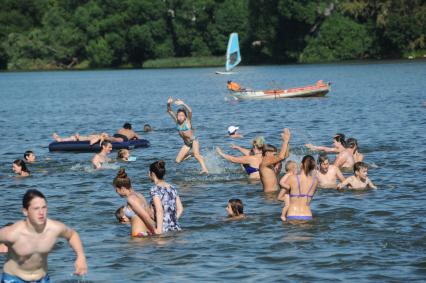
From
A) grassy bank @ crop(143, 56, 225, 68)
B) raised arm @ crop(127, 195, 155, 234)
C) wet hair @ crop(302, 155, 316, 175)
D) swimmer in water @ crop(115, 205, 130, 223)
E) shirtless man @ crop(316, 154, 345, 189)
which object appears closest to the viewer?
raised arm @ crop(127, 195, 155, 234)

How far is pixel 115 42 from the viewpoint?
399 ft

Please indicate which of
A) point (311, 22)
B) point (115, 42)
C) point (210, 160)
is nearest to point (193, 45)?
point (115, 42)

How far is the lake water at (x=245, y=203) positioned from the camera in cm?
1331

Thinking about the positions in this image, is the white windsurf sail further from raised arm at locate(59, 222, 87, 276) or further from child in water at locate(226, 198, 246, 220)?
raised arm at locate(59, 222, 87, 276)

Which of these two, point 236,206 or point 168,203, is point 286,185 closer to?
point 236,206

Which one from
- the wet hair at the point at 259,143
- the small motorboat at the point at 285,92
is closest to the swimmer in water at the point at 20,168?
the wet hair at the point at 259,143

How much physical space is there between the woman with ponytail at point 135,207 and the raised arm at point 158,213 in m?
0.10

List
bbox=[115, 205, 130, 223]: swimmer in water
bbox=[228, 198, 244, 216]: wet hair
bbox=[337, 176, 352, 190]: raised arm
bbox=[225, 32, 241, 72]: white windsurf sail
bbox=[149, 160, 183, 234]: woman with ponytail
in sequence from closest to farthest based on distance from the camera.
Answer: bbox=[149, 160, 183, 234]: woman with ponytail, bbox=[115, 205, 130, 223]: swimmer in water, bbox=[228, 198, 244, 216]: wet hair, bbox=[337, 176, 352, 190]: raised arm, bbox=[225, 32, 241, 72]: white windsurf sail

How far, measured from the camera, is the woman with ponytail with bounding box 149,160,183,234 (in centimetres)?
1402

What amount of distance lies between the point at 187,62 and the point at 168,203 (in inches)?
4379

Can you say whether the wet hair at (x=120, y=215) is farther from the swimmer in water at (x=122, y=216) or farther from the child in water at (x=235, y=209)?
the child in water at (x=235, y=209)

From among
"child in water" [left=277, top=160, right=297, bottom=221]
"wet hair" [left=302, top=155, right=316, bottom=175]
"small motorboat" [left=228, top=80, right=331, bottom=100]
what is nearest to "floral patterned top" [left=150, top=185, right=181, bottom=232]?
"child in water" [left=277, top=160, right=297, bottom=221]

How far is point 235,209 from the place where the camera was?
1659cm

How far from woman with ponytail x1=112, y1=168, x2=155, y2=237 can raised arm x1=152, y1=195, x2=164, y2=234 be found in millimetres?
100
